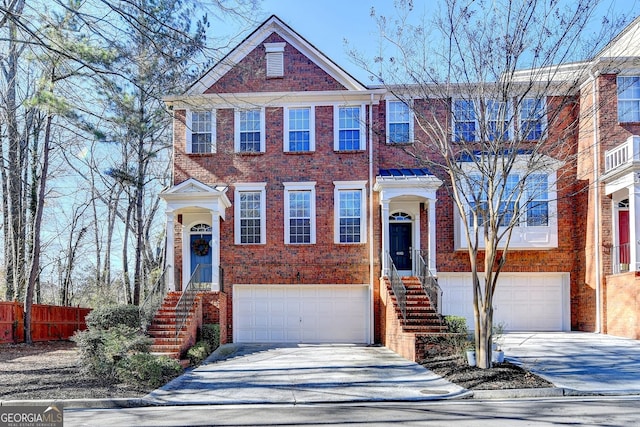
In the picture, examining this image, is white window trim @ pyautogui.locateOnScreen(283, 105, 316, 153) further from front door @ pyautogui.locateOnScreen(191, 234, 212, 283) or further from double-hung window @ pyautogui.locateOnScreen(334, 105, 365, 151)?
front door @ pyautogui.locateOnScreen(191, 234, 212, 283)

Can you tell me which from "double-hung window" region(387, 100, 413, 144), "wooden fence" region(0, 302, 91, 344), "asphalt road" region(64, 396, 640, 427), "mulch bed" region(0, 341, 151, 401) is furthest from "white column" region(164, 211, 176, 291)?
"asphalt road" region(64, 396, 640, 427)

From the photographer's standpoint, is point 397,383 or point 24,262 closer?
point 397,383

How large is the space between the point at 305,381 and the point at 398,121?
432 inches

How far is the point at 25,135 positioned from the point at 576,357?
22.8 metres

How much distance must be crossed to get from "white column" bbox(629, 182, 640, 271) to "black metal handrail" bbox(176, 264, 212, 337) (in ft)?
42.7

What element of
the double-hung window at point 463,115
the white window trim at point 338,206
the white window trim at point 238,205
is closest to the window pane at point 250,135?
the white window trim at point 238,205

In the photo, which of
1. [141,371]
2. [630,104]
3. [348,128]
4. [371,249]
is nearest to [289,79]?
[348,128]

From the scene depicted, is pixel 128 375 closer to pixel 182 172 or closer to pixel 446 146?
pixel 446 146

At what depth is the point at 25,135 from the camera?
2466cm

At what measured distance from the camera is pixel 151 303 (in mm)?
15805

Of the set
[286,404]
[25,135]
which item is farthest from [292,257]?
[25,135]

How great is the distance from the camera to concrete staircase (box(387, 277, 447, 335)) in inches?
588

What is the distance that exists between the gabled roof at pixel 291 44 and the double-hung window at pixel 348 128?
763 mm

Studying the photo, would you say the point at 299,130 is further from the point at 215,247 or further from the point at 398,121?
the point at 215,247
